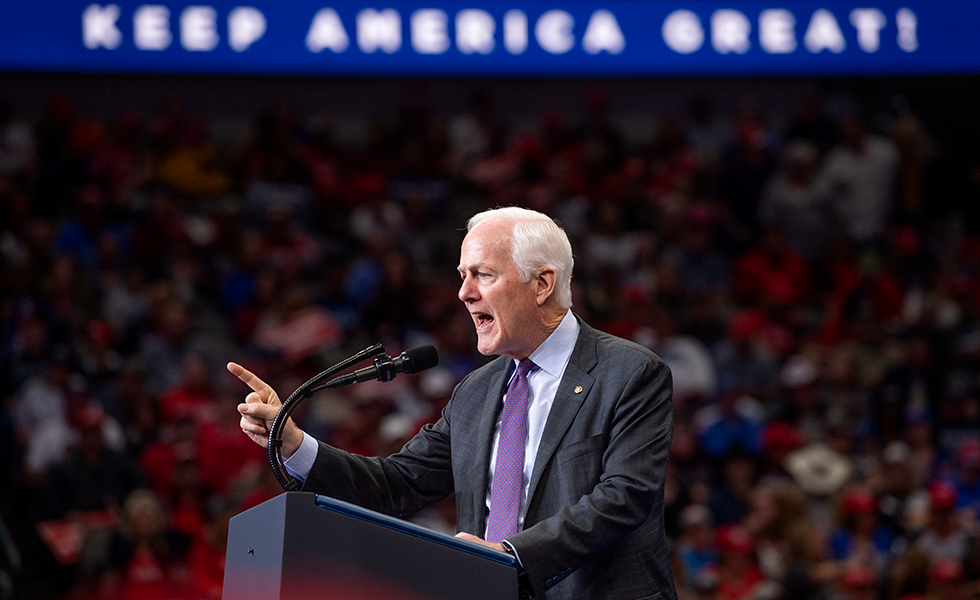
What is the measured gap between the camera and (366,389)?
654 centimetres

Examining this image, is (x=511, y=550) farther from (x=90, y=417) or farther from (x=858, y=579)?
(x=90, y=417)

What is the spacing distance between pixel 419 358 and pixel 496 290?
254mm

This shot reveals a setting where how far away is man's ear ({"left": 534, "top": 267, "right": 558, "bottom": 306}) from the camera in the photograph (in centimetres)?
227

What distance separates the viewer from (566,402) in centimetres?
216

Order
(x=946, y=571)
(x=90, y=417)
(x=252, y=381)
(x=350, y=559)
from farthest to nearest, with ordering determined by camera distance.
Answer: (x=90, y=417) → (x=946, y=571) → (x=252, y=381) → (x=350, y=559)

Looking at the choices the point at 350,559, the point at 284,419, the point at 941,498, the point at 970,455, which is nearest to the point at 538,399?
the point at 284,419

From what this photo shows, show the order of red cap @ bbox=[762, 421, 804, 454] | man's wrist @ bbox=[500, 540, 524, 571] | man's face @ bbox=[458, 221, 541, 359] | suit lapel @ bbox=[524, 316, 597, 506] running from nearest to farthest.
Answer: man's wrist @ bbox=[500, 540, 524, 571] < suit lapel @ bbox=[524, 316, 597, 506] < man's face @ bbox=[458, 221, 541, 359] < red cap @ bbox=[762, 421, 804, 454]

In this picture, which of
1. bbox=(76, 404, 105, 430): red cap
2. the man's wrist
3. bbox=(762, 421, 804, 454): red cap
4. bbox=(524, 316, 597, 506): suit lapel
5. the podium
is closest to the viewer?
the podium

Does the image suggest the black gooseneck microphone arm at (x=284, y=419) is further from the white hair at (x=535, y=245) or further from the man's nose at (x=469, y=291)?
the white hair at (x=535, y=245)

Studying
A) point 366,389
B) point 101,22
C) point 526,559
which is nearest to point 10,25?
point 101,22

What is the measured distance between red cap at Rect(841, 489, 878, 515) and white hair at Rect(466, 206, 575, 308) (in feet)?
13.9

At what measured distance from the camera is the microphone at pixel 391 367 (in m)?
1.95

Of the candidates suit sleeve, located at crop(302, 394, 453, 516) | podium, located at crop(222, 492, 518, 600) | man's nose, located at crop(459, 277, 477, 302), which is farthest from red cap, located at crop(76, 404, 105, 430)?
podium, located at crop(222, 492, 518, 600)

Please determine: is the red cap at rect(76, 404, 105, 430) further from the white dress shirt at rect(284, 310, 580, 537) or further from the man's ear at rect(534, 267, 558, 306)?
the man's ear at rect(534, 267, 558, 306)
